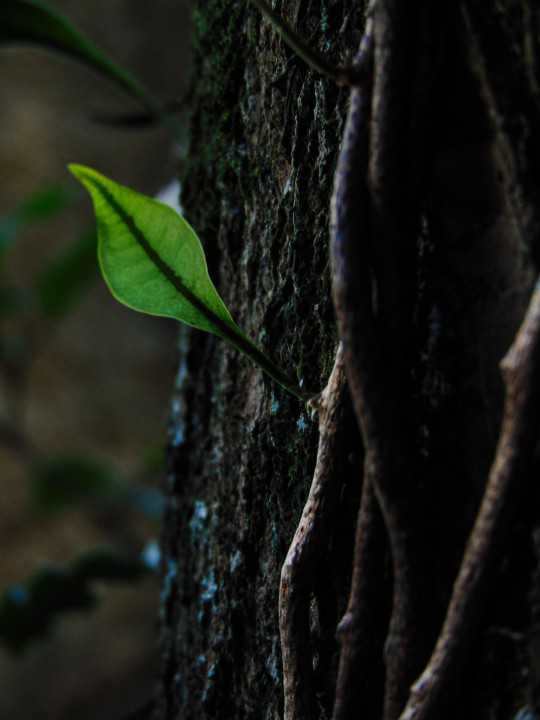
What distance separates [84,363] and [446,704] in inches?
108

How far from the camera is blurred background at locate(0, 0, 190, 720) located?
2.70 metres

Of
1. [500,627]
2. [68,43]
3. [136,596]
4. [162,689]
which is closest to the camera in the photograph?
[500,627]

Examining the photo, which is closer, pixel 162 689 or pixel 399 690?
pixel 399 690

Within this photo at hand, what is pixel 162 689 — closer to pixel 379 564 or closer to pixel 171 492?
pixel 171 492

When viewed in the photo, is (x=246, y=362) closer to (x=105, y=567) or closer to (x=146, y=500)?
(x=105, y=567)

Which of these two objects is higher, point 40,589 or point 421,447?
point 421,447

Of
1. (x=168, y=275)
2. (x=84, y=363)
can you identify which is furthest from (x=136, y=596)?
(x=168, y=275)

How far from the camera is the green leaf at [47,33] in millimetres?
807

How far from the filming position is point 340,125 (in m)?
0.42

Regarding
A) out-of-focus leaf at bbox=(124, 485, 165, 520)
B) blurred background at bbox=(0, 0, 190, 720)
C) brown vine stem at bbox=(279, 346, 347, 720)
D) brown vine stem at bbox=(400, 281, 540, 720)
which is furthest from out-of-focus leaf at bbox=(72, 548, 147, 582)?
blurred background at bbox=(0, 0, 190, 720)

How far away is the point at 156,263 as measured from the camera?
0.41 m

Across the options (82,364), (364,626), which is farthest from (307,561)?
(82,364)

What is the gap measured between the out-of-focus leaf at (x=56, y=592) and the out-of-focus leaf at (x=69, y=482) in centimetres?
55

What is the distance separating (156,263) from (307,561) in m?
0.17
